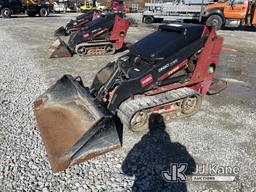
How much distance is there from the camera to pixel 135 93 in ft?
14.7

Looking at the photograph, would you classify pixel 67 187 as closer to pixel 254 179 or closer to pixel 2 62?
pixel 254 179

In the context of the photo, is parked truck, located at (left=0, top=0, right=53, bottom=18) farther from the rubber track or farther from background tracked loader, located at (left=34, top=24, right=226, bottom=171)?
the rubber track

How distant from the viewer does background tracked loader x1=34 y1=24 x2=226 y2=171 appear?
3820 millimetres

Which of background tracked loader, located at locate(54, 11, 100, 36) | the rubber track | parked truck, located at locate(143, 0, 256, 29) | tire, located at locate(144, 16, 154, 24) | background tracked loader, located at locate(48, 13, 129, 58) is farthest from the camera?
tire, located at locate(144, 16, 154, 24)

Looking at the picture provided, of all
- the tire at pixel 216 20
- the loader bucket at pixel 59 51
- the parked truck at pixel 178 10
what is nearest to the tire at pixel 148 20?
the parked truck at pixel 178 10

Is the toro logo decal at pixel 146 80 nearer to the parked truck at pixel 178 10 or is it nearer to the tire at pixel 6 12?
the parked truck at pixel 178 10

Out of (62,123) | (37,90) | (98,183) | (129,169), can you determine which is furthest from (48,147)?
(37,90)

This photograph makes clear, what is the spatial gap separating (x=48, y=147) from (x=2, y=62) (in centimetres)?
640

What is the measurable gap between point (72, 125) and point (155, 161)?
1.53 meters

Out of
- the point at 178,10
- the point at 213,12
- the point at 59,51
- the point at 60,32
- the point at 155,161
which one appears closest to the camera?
the point at 155,161

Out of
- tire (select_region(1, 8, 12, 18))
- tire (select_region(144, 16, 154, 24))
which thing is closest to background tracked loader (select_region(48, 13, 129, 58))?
tire (select_region(144, 16, 154, 24))

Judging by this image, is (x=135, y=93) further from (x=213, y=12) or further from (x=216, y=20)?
(x=216, y=20)

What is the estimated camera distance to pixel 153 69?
14.8 feet

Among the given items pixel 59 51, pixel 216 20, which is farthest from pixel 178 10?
pixel 59 51
